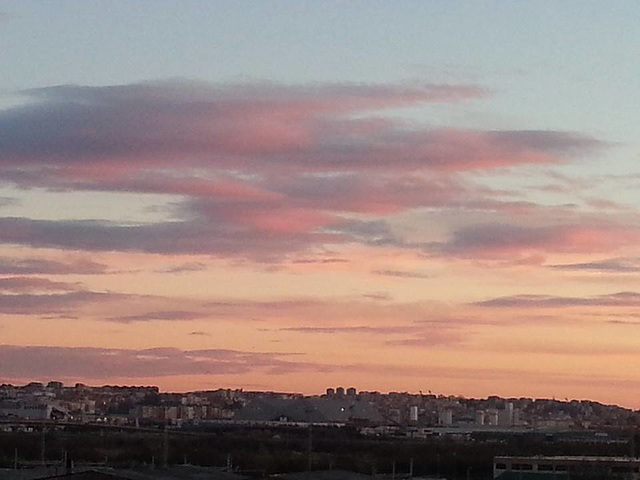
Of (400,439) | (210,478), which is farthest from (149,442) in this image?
(210,478)

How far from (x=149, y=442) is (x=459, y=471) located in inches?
1557

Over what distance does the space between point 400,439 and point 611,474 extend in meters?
75.3

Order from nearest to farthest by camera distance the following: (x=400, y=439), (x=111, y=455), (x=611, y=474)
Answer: (x=611, y=474), (x=111, y=455), (x=400, y=439)

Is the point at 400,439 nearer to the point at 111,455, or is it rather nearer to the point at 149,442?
the point at 149,442

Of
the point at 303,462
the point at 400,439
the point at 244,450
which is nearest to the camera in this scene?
the point at 303,462

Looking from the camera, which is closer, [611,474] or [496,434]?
[611,474]

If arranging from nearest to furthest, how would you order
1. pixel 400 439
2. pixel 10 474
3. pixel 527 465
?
pixel 10 474
pixel 527 465
pixel 400 439

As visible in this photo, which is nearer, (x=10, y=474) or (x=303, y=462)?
(x=10, y=474)

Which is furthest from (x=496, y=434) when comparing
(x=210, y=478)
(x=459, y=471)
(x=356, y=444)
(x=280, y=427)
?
(x=210, y=478)

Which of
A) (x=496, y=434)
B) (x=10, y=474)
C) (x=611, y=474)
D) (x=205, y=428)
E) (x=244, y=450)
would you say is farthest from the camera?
(x=496, y=434)

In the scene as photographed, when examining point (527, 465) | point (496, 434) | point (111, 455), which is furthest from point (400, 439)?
point (527, 465)

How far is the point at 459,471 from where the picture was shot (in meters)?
99.1

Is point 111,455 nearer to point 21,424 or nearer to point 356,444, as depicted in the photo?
point 356,444

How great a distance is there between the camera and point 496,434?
18112 centimetres
